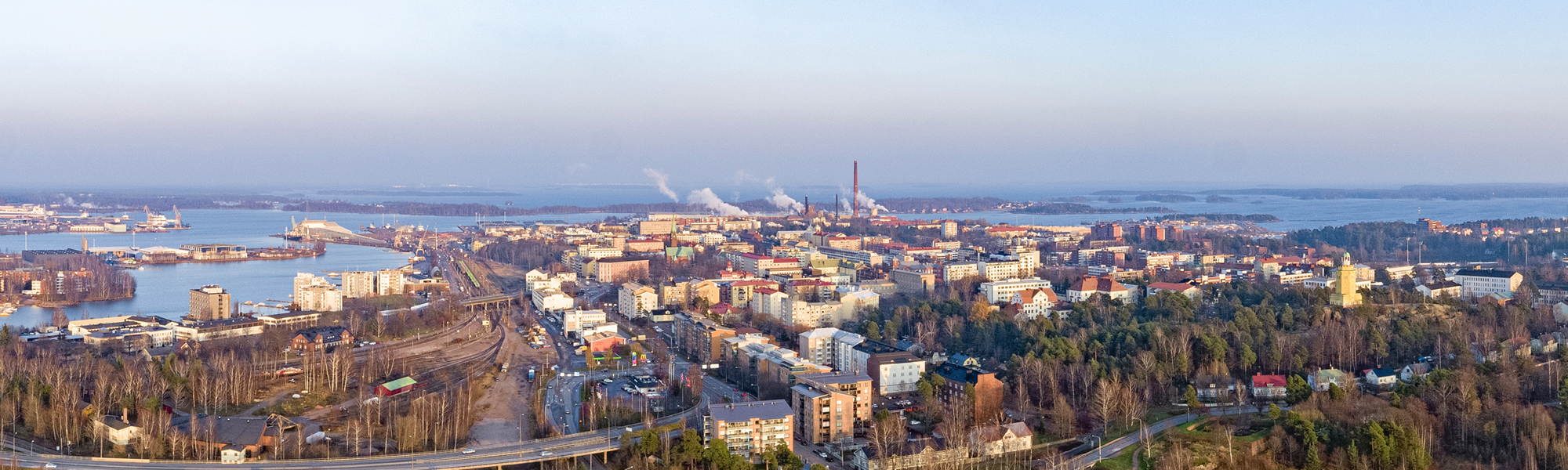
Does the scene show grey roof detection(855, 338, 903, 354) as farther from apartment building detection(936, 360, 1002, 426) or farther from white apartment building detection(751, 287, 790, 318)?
white apartment building detection(751, 287, 790, 318)

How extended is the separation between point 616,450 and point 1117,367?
531cm

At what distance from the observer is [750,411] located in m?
9.62

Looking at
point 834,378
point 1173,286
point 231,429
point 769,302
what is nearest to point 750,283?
point 769,302

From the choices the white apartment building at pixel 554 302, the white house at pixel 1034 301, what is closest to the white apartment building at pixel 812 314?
the white house at pixel 1034 301

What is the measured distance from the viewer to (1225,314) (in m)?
15.6

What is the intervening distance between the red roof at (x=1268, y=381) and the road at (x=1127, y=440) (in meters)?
0.51

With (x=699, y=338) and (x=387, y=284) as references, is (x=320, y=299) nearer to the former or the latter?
(x=387, y=284)

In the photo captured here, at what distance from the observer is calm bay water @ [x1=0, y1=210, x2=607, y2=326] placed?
66.3 feet

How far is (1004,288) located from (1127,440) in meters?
8.96

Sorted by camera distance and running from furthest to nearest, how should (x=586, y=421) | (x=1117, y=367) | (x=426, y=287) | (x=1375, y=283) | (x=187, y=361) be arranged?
(x=426, y=287) → (x=1375, y=283) → (x=187, y=361) → (x=1117, y=367) → (x=586, y=421)

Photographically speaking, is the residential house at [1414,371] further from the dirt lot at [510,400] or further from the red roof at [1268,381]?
the dirt lot at [510,400]

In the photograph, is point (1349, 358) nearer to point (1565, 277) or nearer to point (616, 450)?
point (616, 450)

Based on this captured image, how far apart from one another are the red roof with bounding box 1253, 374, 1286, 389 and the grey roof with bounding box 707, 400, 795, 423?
4.68 m

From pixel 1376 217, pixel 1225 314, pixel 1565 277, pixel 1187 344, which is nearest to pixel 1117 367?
pixel 1187 344
